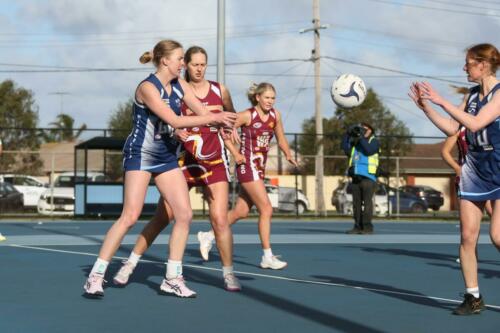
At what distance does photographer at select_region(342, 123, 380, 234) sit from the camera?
639 inches

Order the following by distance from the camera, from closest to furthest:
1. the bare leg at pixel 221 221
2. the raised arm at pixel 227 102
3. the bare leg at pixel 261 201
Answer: the bare leg at pixel 221 221 < the raised arm at pixel 227 102 < the bare leg at pixel 261 201

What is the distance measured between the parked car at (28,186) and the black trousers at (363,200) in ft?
59.1

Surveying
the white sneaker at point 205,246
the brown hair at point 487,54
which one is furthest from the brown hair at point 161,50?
the white sneaker at point 205,246

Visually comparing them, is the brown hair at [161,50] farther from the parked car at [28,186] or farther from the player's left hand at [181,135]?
the parked car at [28,186]

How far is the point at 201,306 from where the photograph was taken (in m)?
6.54

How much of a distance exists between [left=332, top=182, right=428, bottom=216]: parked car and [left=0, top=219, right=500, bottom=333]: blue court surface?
66.9 ft

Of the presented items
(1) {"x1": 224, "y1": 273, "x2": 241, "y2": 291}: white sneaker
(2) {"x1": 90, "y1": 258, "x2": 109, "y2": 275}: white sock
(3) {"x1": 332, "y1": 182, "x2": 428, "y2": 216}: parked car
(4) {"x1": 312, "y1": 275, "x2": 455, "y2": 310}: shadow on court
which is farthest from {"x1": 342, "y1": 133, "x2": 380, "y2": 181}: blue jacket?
(3) {"x1": 332, "y1": 182, "x2": 428, "y2": 216}: parked car

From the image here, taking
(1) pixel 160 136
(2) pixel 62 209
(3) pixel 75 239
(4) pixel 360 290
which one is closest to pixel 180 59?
(1) pixel 160 136

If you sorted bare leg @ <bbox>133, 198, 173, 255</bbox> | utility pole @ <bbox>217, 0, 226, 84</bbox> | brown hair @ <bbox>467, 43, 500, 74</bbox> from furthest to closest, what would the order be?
1. utility pole @ <bbox>217, 0, 226, 84</bbox>
2. bare leg @ <bbox>133, 198, 173, 255</bbox>
3. brown hair @ <bbox>467, 43, 500, 74</bbox>

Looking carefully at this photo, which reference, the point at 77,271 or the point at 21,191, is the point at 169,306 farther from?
the point at 21,191

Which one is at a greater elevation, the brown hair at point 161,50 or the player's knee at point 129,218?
the brown hair at point 161,50

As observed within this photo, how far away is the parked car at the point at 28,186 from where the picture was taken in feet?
107

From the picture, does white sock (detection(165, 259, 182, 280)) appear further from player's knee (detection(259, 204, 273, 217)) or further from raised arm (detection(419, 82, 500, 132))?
player's knee (detection(259, 204, 273, 217))

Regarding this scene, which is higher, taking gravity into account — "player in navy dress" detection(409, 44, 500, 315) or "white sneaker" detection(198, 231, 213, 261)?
"player in navy dress" detection(409, 44, 500, 315)
